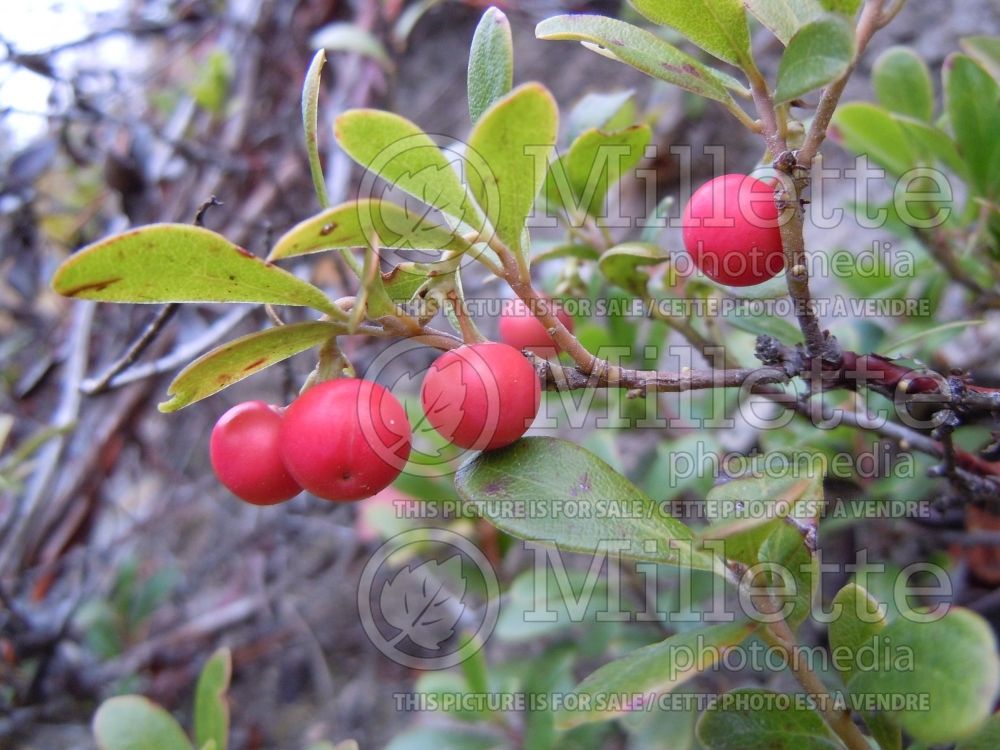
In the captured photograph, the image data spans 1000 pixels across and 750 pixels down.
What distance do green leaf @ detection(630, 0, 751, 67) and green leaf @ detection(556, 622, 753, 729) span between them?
569 mm

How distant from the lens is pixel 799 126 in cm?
82

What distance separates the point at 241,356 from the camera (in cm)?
76

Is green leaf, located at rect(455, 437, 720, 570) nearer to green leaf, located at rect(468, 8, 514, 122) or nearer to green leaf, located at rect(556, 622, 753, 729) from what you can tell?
green leaf, located at rect(556, 622, 753, 729)

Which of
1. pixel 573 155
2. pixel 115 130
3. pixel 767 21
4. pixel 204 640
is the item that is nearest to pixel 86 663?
pixel 204 640

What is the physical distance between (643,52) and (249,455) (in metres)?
0.57

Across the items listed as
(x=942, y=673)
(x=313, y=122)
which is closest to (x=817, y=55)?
(x=313, y=122)

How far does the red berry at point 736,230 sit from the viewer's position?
2.63 feet

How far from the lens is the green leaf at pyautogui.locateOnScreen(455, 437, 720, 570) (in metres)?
0.73

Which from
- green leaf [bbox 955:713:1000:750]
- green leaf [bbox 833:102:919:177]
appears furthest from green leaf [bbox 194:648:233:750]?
green leaf [bbox 833:102:919:177]

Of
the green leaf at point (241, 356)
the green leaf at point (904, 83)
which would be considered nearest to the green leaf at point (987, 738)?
the green leaf at point (241, 356)

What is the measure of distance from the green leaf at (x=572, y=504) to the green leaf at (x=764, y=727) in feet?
0.61

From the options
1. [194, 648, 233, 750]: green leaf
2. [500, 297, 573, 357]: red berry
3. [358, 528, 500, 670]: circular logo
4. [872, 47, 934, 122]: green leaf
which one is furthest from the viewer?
[358, 528, 500, 670]: circular logo

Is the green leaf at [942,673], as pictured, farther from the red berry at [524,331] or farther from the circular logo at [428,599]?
the circular logo at [428,599]

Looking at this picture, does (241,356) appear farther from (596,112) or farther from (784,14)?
(596,112)
